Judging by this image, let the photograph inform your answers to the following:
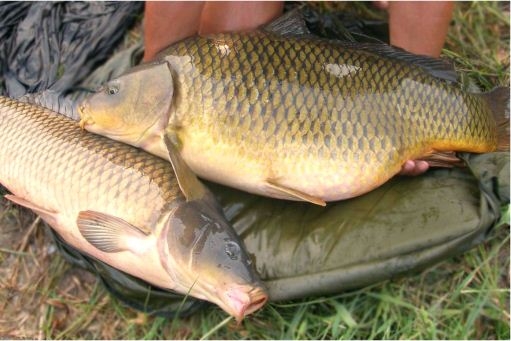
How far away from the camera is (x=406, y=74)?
6.17 feet

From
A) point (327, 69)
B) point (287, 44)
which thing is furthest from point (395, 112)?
point (287, 44)

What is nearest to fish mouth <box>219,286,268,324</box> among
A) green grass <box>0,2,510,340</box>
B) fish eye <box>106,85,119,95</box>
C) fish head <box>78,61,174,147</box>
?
green grass <box>0,2,510,340</box>

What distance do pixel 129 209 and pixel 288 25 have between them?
0.80 meters

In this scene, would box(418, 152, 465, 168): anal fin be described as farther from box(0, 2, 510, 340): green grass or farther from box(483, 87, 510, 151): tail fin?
box(0, 2, 510, 340): green grass

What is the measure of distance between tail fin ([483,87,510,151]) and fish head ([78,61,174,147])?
1131 millimetres

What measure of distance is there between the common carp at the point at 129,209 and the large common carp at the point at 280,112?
93 mm

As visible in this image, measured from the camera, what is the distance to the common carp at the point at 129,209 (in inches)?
66.2

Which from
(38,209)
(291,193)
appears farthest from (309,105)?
(38,209)

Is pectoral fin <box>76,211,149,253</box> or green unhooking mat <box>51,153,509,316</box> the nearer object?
pectoral fin <box>76,211,149,253</box>

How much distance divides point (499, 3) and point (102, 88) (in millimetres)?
1799

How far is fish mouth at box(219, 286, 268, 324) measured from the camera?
164cm

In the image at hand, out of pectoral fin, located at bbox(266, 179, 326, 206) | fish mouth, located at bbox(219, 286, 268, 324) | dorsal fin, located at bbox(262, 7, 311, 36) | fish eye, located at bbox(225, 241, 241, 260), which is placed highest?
dorsal fin, located at bbox(262, 7, 311, 36)

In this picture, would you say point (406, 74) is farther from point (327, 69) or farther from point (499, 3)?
point (499, 3)

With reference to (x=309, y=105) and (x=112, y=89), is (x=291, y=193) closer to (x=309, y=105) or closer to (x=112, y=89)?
(x=309, y=105)
